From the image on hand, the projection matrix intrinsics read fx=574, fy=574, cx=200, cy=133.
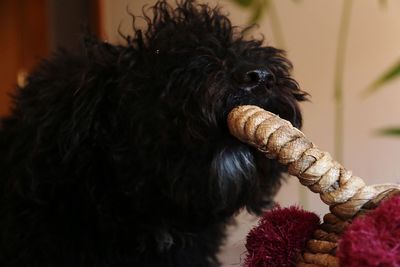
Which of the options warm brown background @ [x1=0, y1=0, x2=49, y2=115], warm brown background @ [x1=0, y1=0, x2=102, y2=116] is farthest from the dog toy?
warm brown background @ [x1=0, y1=0, x2=49, y2=115]

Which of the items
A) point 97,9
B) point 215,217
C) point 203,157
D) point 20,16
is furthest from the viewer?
point 20,16

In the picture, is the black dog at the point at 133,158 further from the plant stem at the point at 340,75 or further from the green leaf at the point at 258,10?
the plant stem at the point at 340,75

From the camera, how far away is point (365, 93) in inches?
51.0

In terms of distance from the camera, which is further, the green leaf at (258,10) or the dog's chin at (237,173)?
the green leaf at (258,10)

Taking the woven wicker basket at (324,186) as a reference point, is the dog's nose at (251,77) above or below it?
above

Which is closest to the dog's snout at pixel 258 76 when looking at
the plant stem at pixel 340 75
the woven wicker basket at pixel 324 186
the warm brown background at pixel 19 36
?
the woven wicker basket at pixel 324 186

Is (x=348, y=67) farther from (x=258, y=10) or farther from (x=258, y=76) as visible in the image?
(x=258, y=76)

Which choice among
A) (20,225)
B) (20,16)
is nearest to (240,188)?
(20,225)

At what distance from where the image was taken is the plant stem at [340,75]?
1327 millimetres

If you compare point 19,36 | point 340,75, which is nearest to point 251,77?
point 340,75

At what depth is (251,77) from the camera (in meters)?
0.64

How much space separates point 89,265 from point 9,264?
0.39 feet

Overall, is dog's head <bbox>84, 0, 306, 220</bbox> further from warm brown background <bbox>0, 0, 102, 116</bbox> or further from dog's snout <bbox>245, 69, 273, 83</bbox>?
warm brown background <bbox>0, 0, 102, 116</bbox>

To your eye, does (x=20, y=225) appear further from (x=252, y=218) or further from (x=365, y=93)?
(x=365, y=93)
